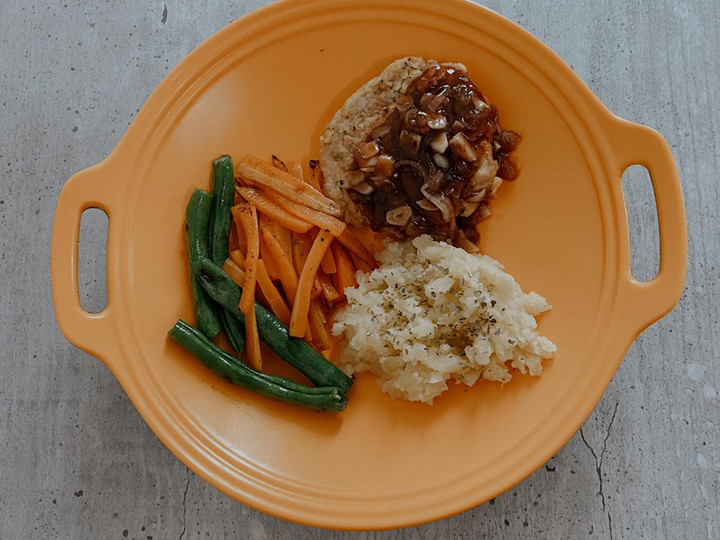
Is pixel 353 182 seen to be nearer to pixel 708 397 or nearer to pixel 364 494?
Result: pixel 364 494

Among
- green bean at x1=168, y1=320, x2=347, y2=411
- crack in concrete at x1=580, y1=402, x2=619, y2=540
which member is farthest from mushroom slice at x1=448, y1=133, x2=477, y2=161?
crack in concrete at x1=580, y1=402, x2=619, y2=540

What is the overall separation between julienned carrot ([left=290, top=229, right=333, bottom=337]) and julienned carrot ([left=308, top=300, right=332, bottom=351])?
8cm

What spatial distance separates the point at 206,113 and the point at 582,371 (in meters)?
2.13

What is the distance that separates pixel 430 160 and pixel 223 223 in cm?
100

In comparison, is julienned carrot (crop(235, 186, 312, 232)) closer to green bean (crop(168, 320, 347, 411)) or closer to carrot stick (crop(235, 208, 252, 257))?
carrot stick (crop(235, 208, 252, 257))

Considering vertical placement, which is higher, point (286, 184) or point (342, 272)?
point (286, 184)

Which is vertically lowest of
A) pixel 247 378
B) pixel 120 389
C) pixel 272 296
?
pixel 120 389

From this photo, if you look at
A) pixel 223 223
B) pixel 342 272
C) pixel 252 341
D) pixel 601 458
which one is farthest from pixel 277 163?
pixel 601 458

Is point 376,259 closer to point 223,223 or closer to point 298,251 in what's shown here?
point 298,251

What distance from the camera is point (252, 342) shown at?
304cm

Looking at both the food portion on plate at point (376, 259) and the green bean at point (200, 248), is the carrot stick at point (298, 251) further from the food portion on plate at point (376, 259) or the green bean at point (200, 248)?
the green bean at point (200, 248)

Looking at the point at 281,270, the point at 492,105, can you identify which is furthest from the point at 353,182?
the point at 492,105

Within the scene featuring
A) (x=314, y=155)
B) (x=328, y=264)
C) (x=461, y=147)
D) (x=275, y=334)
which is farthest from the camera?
(x=314, y=155)

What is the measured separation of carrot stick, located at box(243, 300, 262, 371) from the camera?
3021 mm
